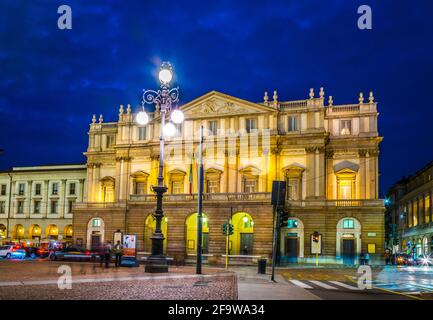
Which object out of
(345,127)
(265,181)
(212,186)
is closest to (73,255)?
(212,186)

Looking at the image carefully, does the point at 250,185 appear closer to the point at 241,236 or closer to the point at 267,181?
the point at 267,181

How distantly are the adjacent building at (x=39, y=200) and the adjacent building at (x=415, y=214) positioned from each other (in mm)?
44158

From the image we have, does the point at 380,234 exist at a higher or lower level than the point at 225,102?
lower

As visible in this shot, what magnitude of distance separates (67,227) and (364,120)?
147 feet

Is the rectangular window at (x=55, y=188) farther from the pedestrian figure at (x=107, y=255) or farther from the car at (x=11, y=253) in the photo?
the pedestrian figure at (x=107, y=255)

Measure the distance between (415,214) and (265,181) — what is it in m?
39.0

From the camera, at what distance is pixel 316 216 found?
5728 cm

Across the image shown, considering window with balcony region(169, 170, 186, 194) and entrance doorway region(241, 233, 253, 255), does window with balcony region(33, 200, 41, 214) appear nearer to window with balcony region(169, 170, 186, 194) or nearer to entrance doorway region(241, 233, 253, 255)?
window with balcony region(169, 170, 186, 194)

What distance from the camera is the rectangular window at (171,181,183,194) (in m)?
63.9

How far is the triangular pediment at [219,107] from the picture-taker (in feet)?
200

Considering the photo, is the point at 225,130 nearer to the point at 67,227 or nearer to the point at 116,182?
the point at 116,182


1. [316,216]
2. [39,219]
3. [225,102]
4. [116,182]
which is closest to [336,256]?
[316,216]

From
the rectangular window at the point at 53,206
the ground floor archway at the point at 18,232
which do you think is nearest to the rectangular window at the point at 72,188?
the rectangular window at the point at 53,206

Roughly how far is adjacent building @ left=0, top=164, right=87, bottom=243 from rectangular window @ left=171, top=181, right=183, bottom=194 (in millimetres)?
18069
